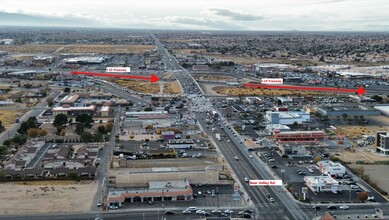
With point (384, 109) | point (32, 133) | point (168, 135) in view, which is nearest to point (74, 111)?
point (32, 133)

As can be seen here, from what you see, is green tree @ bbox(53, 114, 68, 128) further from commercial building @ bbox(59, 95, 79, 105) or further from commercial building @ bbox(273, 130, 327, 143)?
commercial building @ bbox(273, 130, 327, 143)

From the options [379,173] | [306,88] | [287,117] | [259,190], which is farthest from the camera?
[306,88]

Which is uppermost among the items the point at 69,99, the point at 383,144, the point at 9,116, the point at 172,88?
the point at 383,144

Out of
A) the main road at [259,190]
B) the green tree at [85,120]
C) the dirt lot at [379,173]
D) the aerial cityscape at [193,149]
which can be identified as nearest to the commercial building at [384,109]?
the aerial cityscape at [193,149]

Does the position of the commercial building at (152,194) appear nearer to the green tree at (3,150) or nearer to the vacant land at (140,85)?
the green tree at (3,150)

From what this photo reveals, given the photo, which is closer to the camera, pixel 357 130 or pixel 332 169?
pixel 332 169

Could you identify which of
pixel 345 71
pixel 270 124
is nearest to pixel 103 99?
pixel 270 124

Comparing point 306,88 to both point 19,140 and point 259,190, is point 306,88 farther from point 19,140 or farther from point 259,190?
point 19,140

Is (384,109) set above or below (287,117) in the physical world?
above
